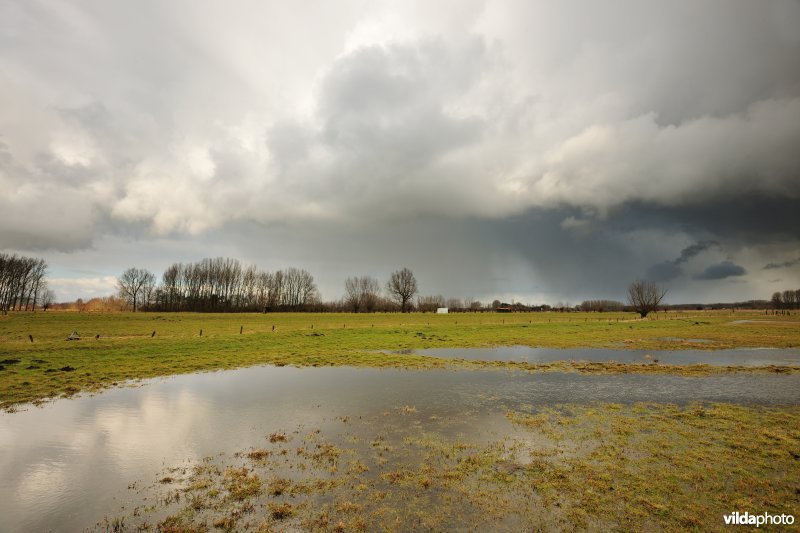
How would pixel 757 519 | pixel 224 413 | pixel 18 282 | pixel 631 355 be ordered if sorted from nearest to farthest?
pixel 757 519 → pixel 224 413 → pixel 631 355 → pixel 18 282

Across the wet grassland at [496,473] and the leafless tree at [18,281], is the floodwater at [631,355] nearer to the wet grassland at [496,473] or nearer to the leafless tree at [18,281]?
the wet grassland at [496,473]

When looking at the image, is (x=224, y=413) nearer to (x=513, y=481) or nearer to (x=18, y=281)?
(x=513, y=481)

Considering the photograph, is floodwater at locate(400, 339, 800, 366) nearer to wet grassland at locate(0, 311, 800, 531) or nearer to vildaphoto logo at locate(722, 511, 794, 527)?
wet grassland at locate(0, 311, 800, 531)

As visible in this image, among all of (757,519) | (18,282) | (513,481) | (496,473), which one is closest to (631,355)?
(757,519)

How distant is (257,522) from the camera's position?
25.7ft

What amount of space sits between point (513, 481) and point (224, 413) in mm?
12594

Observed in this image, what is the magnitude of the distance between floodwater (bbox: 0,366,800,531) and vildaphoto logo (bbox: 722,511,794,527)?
6301mm

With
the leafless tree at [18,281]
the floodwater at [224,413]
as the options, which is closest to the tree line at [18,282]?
the leafless tree at [18,281]

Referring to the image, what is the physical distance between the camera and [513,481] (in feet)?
31.1

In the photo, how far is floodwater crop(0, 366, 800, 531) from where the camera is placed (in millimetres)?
9641

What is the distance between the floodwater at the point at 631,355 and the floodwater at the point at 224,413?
655cm

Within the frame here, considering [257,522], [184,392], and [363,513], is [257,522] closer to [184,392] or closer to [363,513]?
[363,513]

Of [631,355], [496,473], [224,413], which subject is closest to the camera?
[496,473]

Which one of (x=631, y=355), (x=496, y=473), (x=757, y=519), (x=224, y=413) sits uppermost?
(x=757, y=519)
